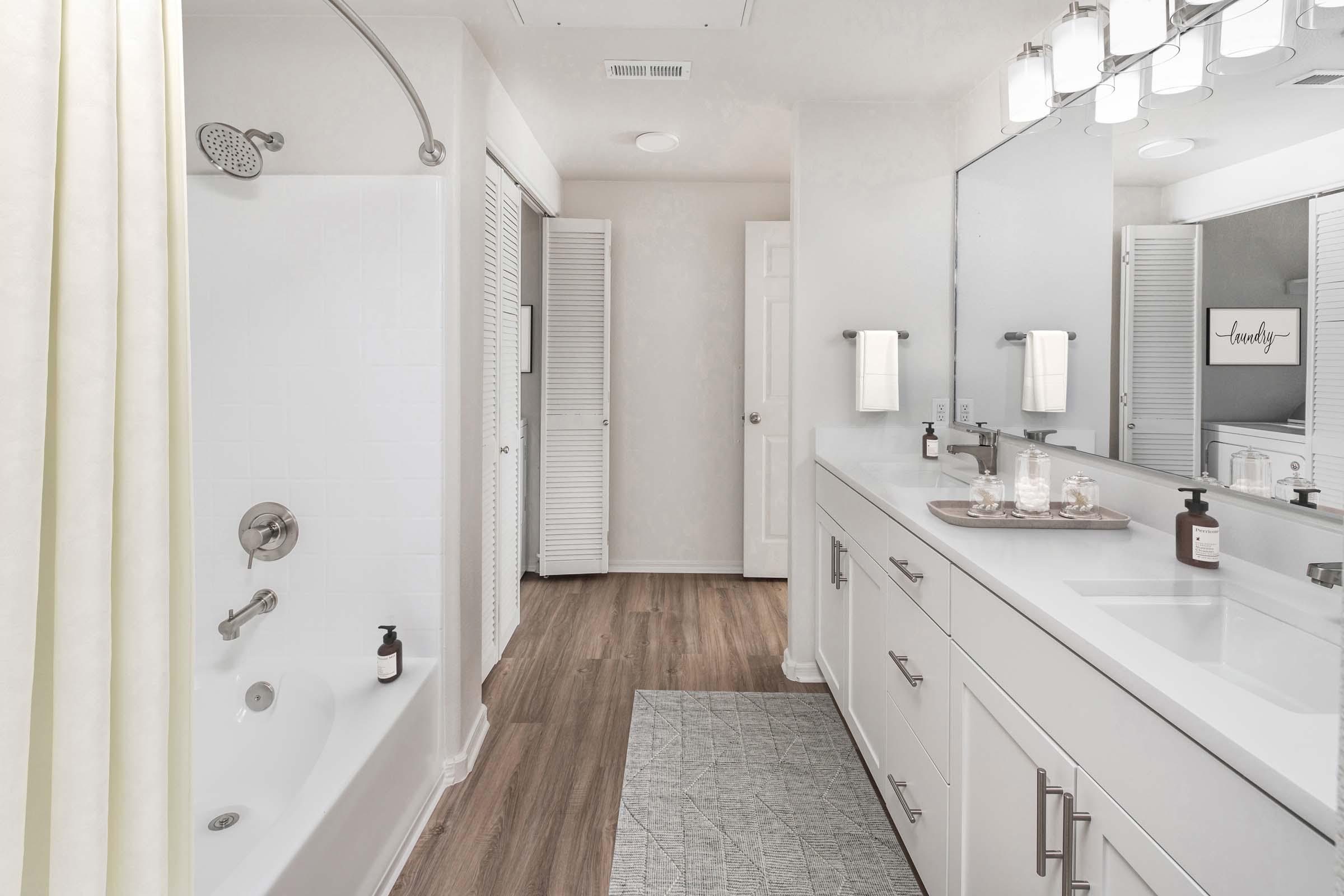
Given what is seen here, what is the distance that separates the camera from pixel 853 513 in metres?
2.24

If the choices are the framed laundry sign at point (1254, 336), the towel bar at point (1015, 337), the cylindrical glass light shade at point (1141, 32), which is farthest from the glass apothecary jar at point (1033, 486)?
the cylindrical glass light shade at point (1141, 32)

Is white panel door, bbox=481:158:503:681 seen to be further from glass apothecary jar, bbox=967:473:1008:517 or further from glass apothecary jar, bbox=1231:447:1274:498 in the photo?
glass apothecary jar, bbox=1231:447:1274:498

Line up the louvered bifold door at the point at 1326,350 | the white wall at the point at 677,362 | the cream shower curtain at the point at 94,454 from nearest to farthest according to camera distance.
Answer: the cream shower curtain at the point at 94,454 → the louvered bifold door at the point at 1326,350 → the white wall at the point at 677,362

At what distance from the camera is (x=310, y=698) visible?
6.42 ft

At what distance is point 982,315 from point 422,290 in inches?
74.5

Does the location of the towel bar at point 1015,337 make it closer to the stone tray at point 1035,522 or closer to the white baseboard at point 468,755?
the stone tray at point 1035,522

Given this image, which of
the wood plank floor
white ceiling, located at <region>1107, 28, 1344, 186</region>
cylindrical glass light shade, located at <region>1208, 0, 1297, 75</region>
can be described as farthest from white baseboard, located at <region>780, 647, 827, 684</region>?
cylindrical glass light shade, located at <region>1208, 0, 1297, 75</region>

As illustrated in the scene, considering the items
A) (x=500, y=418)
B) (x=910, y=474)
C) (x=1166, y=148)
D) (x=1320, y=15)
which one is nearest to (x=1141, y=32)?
(x=1166, y=148)

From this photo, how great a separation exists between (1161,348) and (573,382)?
299 cm

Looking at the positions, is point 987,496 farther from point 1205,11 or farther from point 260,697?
point 260,697

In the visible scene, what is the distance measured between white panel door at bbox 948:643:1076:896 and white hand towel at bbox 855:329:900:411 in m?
1.44

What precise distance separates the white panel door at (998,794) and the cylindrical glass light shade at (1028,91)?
1546 mm

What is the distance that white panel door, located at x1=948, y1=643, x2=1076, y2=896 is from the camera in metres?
1.04

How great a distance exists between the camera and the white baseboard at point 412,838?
1.69 meters
